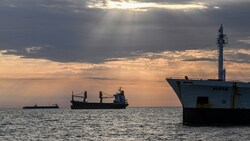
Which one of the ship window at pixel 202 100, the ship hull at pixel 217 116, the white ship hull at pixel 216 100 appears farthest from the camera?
the ship hull at pixel 217 116

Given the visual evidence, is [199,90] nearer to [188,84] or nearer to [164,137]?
[188,84]

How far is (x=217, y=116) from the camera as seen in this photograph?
2913 inches

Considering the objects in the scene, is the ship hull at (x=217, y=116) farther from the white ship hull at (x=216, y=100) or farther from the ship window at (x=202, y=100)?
the ship window at (x=202, y=100)

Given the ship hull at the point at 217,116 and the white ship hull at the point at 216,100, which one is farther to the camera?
the ship hull at the point at 217,116

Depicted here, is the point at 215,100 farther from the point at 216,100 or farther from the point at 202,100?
the point at 202,100

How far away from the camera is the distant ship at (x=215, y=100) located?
240 ft

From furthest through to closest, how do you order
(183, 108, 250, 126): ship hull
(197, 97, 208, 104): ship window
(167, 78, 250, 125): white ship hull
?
(183, 108, 250, 126): ship hull, (197, 97, 208, 104): ship window, (167, 78, 250, 125): white ship hull

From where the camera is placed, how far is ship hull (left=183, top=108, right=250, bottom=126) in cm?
7375

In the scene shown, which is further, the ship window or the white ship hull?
the ship window

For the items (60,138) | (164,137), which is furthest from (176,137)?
(60,138)

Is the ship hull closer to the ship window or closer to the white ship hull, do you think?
the white ship hull

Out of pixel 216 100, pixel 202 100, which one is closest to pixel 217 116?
pixel 216 100

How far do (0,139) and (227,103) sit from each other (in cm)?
2956

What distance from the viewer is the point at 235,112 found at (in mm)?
74000
